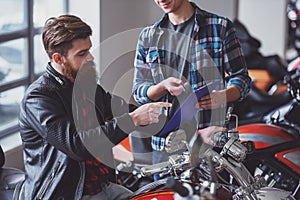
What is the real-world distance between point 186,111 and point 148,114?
0.30 meters

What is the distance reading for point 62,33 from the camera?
2.21m

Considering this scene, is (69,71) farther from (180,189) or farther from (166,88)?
(180,189)

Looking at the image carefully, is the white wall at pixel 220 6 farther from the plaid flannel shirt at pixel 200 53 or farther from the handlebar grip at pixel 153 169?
the handlebar grip at pixel 153 169

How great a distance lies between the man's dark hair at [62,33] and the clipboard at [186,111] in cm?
40

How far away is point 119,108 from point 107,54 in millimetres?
1148

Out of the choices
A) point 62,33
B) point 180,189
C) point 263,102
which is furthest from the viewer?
point 263,102

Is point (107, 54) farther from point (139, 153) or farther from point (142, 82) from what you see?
point (142, 82)

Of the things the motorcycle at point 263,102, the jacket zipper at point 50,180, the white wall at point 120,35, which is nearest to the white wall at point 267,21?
the motorcycle at point 263,102

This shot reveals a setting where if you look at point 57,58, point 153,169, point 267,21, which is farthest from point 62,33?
point 267,21

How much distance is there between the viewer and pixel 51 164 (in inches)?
87.7

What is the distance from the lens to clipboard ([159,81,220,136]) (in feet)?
7.50

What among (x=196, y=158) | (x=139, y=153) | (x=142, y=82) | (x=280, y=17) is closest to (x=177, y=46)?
(x=142, y=82)

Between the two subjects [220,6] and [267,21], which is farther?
[267,21]

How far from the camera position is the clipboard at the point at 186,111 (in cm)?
229
